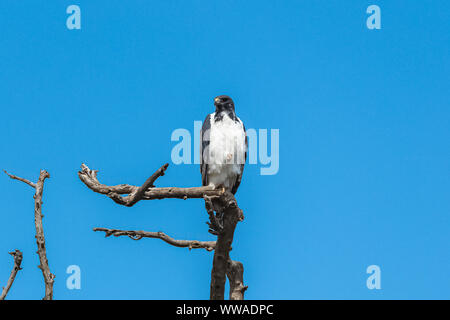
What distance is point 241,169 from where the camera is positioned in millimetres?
11031

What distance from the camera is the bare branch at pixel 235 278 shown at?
1077cm

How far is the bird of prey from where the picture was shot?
10.5 m

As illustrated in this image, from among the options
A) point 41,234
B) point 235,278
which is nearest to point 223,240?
point 235,278

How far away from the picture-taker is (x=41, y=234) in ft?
30.5

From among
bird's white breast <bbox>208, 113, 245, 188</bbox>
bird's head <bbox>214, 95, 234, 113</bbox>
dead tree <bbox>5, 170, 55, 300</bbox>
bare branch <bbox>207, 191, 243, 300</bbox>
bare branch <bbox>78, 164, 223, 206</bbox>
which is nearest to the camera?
bare branch <bbox>78, 164, 223, 206</bbox>

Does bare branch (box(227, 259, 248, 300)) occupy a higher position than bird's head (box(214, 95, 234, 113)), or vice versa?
bird's head (box(214, 95, 234, 113))

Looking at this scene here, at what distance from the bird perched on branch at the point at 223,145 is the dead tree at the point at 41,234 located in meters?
3.23

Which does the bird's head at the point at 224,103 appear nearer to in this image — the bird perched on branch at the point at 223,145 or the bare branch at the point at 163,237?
the bird perched on branch at the point at 223,145

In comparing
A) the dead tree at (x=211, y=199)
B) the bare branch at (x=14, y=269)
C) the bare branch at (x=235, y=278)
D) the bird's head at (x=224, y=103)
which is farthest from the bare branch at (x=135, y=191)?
the bare branch at (x=235, y=278)

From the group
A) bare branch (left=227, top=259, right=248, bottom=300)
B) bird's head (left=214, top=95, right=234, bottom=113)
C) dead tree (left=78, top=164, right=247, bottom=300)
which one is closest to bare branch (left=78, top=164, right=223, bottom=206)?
dead tree (left=78, top=164, right=247, bottom=300)

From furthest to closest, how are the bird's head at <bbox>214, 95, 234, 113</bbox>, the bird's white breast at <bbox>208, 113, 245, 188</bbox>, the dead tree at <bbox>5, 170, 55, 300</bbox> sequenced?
the bird's head at <bbox>214, 95, 234, 113</bbox> → the bird's white breast at <bbox>208, 113, 245, 188</bbox> → the dead tree at <bbox>5, 170, 55, 300</bbox>

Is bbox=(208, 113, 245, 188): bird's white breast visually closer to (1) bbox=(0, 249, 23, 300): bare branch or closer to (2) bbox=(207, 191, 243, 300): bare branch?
(2) bbox=(207, 191, 243, 300): bare branch

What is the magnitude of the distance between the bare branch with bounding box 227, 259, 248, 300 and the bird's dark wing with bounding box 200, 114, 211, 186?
1.87 m
